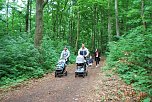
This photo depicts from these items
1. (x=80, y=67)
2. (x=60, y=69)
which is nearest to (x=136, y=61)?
(x=80, y=67)

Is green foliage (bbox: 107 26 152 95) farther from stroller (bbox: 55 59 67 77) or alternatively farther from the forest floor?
stroller (bbox: 55 59 67 77)

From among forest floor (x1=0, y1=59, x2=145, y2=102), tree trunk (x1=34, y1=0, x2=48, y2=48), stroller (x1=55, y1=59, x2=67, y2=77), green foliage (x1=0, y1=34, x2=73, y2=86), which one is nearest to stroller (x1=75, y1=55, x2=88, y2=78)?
stroller (x1=55, y1=59, x2=67, y2=77)

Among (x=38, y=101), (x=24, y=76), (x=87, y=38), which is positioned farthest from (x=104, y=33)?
(x=38, y=101)

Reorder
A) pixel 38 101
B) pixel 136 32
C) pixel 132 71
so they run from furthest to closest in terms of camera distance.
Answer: pixel 136 32
pixel 132 71
pixel 38 101

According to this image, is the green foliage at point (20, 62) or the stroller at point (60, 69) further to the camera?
the stroller at point (60, 69)

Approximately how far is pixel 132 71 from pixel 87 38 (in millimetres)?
37187

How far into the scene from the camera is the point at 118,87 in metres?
10.9

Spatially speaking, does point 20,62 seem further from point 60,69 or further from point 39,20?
point 39,20

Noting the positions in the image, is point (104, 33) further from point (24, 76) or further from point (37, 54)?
point (24, 76)

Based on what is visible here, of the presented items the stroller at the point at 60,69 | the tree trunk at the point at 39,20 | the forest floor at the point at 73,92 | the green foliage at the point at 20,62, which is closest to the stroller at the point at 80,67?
the stroller at the point at 60,69

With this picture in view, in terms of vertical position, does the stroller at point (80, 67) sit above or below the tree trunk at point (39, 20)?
below

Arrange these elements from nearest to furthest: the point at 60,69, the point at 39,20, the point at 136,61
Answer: the point at 136,61 → the point at 60,69 → the point at 39,20

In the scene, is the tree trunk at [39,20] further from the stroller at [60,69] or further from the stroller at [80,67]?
the stroller at [80,67]

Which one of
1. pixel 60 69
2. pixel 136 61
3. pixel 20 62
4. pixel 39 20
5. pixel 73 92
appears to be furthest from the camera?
pixel 39 20
